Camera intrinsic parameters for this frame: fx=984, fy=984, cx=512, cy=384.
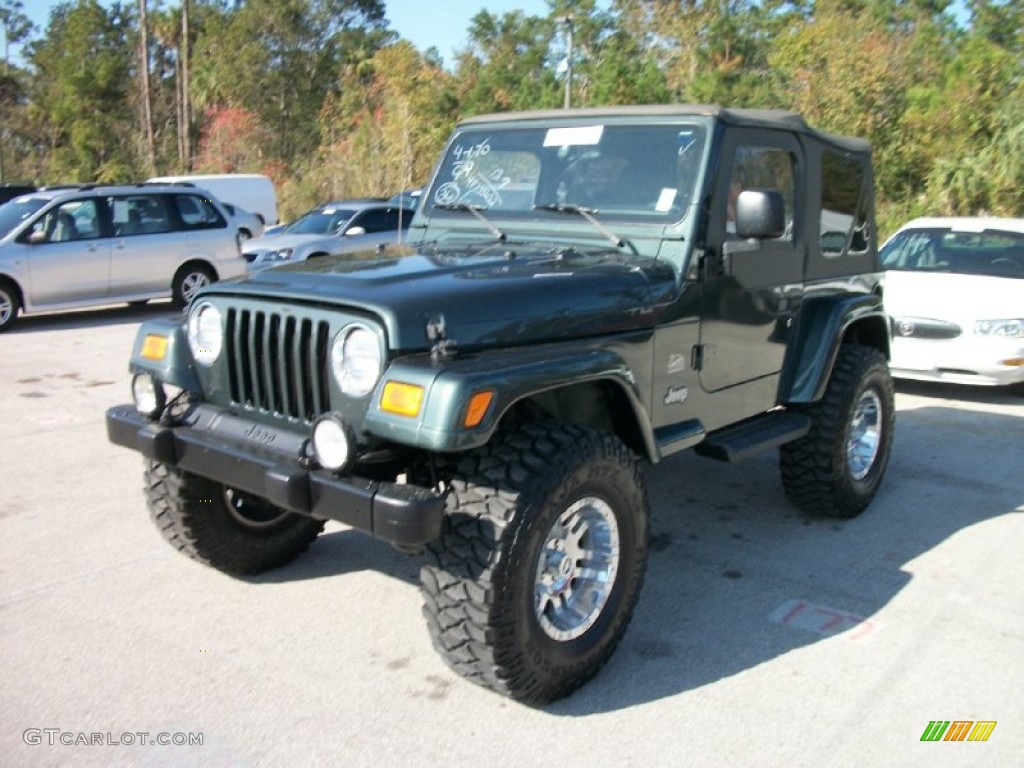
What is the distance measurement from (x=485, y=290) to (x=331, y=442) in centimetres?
76

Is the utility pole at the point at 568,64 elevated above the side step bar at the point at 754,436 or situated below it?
above

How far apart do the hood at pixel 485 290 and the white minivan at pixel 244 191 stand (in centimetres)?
1896

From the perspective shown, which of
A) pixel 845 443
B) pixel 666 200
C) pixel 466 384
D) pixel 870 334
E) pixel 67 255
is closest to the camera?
pixel 466 384

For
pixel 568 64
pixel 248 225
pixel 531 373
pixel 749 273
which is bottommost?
pixel 248 225

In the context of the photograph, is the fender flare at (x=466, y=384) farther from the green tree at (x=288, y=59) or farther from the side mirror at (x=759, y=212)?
the green tree at (x=288, y=59)

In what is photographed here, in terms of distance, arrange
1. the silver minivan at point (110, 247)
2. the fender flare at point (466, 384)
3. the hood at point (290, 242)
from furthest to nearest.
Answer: the hood at point (290, 242)
the silver minivan at point (110, 247)
the fender flare at point (466, 384)

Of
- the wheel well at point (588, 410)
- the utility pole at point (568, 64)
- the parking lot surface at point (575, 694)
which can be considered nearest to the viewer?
the parking lot surface at point (575, 694)

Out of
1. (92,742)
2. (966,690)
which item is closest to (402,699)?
(92,742)

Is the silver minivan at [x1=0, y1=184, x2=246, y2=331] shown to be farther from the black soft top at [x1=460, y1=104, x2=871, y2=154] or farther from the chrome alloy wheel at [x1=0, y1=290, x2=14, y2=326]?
the black soft top at [x1=460, y1=104, x2=871, y2=154]

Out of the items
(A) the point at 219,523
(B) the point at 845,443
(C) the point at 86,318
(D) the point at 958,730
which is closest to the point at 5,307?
(C) the point at 86,318

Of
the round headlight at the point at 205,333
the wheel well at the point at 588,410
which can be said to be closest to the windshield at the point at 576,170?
the wheel well at the point at 588,410

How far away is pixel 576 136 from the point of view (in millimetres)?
4488

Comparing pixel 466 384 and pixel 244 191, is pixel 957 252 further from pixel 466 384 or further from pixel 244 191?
pixel 244 191

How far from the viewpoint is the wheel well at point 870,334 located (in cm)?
554
